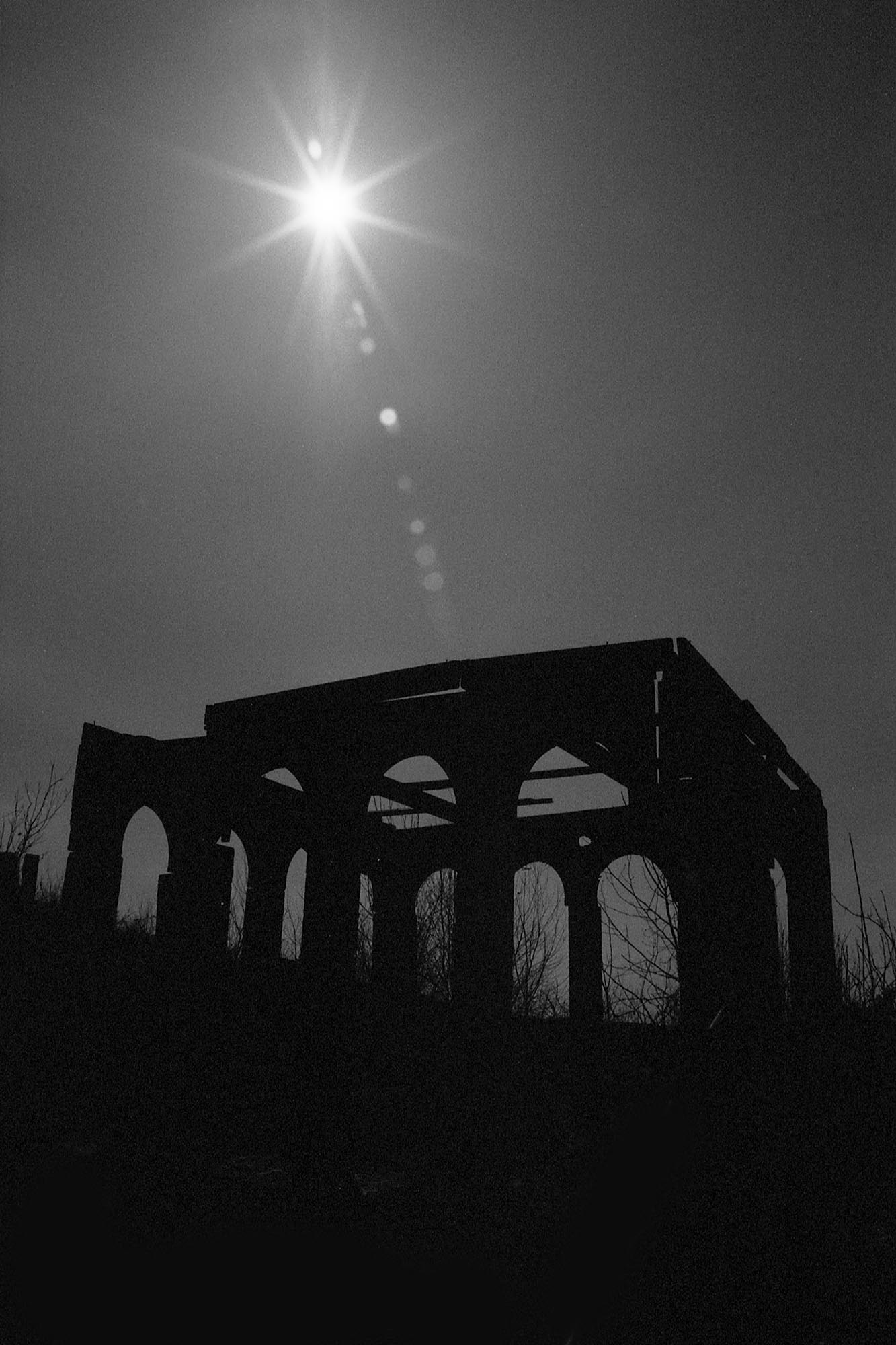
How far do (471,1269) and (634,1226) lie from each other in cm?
107

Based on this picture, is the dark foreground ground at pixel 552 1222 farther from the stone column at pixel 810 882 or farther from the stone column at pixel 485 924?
the stone column at pixel 810 882

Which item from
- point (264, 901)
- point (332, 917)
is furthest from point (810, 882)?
point (264, 901)

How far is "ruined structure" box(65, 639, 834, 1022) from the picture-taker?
1109 cm

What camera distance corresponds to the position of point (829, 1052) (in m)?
→ 5.82

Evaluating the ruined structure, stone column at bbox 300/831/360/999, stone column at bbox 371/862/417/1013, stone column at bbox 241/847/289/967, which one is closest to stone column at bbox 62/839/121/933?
the ruined structure

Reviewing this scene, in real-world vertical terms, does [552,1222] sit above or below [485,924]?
below

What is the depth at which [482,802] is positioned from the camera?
12219mm

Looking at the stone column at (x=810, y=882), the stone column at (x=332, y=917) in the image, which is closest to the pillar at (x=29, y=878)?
the stone column at (x=332, y=917)

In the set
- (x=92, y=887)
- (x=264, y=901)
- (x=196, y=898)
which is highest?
(x=264, y=901)

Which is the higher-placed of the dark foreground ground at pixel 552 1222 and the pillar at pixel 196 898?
the pillar at pixel 196 898

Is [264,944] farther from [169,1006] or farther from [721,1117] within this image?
[721,1117]

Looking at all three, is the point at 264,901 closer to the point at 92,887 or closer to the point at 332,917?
the point at 92,887

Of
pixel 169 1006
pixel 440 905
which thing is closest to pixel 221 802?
pixel 169 1006

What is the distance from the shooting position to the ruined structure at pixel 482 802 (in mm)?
11086
